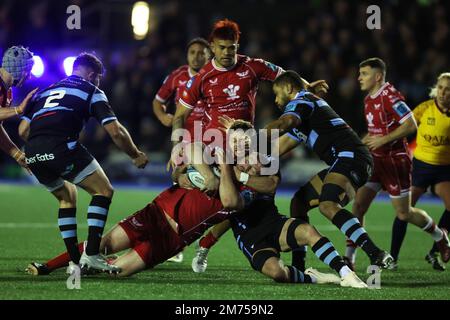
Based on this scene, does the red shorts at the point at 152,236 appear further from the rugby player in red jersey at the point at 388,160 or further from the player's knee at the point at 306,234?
the rugby player in red jersey at the point at 388,160


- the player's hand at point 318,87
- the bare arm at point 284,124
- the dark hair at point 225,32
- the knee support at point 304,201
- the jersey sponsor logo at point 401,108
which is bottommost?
the knee support at point 304,201

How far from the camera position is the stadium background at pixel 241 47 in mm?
18766

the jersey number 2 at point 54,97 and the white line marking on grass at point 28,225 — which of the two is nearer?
the jersey number 2 at point 54,97

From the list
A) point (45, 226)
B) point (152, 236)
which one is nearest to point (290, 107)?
point (152, 236)

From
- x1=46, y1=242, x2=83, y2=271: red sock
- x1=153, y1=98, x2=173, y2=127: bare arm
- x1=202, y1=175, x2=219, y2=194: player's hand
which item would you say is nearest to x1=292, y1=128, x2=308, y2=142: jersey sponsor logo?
x1=202, y1=175, x2=219, y2=194: player's hand

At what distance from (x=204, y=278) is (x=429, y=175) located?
349 centimetres

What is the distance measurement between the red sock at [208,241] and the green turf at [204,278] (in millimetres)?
231

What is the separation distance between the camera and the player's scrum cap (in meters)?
8.46

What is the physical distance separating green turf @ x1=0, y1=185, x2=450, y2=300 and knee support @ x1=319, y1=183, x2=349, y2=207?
0.83 meters

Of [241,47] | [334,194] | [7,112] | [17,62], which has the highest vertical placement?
[17,62]

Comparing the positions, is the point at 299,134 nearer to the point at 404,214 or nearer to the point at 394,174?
the point at 394,174

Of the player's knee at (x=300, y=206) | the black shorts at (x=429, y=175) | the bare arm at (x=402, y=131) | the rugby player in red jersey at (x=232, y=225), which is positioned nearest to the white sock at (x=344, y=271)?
the rugby player in red jersey at (x=232, y=225)

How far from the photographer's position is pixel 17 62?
27.8 ft

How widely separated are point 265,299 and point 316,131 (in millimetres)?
2106
